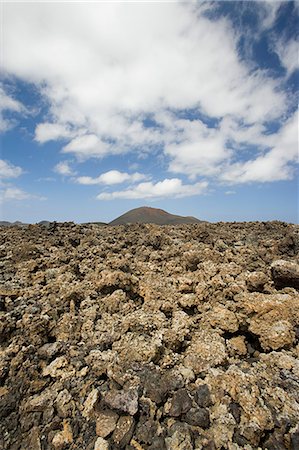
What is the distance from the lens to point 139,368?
19.1 ft

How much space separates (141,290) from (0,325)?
11.9 feet

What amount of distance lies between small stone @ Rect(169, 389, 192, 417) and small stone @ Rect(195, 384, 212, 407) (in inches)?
6.8

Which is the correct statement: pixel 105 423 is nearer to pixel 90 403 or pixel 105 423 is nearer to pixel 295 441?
pixel 90 403

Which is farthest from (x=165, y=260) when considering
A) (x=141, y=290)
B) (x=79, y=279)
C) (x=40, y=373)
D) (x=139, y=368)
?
(x=40, y=373)

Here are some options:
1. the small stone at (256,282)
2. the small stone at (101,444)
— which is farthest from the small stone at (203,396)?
the small stone at (256,282)

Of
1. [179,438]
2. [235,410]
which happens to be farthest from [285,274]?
[179,438]

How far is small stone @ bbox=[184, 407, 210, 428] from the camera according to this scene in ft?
16.0

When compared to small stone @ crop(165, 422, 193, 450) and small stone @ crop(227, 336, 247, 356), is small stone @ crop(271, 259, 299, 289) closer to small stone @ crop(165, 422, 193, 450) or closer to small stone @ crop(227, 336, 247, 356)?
small stone @ crop(227, 336, 247, 356)

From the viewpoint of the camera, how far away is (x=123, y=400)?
5188 millimetres

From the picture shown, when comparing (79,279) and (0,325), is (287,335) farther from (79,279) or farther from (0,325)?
(0,325)

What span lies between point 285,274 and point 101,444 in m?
6.09

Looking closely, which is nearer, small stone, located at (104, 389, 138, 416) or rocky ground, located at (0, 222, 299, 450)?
rocky ground, located at (0, 222, 299, 450)

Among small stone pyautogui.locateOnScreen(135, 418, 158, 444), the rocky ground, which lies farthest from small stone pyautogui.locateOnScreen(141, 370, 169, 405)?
small stone pyautogui.locateOnScreen(135, 418, 158, 444)

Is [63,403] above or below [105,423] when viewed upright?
above
